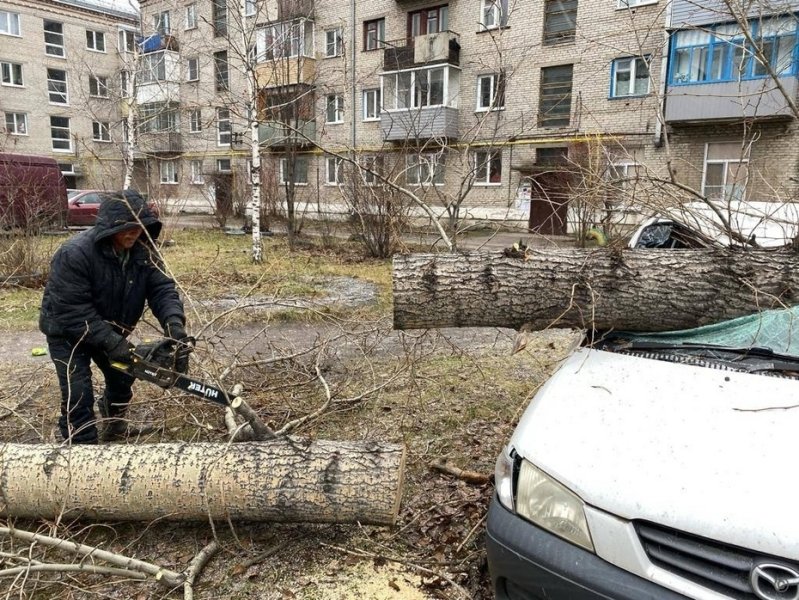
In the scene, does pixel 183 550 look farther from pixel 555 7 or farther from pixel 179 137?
pixel 179 137

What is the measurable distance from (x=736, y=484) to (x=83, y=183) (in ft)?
126

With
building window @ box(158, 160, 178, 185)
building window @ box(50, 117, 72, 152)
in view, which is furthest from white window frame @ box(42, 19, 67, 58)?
building window @ box(158, 160, 178, 185)

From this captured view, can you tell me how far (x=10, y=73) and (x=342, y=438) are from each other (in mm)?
37672

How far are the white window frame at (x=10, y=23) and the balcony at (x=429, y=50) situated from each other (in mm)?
23011

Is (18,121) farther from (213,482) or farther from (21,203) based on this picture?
(213,482)

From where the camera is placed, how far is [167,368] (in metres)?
2.97

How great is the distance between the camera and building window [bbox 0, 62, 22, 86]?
31861 millimetres

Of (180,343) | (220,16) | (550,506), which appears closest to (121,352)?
(180,343)

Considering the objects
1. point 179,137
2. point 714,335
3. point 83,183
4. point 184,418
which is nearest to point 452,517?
point 714,335

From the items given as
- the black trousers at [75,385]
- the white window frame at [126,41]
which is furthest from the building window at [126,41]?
the black trousers at [75,385]

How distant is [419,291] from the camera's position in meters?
3.06

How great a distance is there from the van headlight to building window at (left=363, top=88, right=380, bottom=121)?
932 inches

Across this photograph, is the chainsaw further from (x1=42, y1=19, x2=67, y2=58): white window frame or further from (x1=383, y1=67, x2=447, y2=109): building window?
(x1=42, y1=19, x2=67, y2=58): white window frame

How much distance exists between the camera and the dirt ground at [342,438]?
242cm
